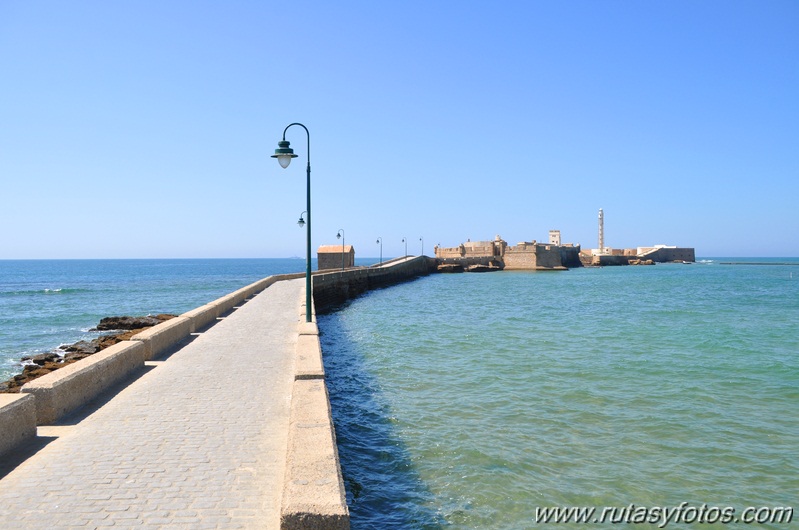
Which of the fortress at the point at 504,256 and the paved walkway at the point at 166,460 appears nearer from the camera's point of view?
the paved walkway at the point at 166,460

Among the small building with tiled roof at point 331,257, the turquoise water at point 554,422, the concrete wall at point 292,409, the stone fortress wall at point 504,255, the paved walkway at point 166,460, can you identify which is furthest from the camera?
the stone fortress wall at point 504,255

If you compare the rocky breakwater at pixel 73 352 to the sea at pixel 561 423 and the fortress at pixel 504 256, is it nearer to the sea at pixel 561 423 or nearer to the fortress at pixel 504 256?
the sea at pixel 561 423

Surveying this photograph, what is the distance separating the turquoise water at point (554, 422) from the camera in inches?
249

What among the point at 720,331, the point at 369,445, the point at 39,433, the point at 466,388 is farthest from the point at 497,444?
the point at 720,331

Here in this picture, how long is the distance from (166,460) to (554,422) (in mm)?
5904

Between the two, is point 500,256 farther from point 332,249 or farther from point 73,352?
point 73,352

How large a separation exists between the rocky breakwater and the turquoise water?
5.55m

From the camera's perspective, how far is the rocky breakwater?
12.3 m

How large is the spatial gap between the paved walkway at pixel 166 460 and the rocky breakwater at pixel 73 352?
101 inches

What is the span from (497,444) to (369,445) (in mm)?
1784

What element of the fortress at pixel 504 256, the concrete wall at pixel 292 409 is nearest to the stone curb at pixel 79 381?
the concrete wall at pixel 292 409

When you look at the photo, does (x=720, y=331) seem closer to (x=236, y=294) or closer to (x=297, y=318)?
(x=297, y=318)

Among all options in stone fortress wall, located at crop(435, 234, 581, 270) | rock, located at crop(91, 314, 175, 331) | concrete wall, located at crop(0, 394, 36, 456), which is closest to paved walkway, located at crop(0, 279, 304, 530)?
concrete wall, located at crop(0, 394, 36, 456)

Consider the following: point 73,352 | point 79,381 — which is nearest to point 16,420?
point 79,381
